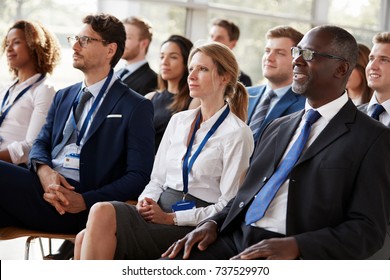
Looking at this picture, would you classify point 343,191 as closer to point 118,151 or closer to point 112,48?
point 118,151

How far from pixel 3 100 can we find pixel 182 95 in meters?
1.31

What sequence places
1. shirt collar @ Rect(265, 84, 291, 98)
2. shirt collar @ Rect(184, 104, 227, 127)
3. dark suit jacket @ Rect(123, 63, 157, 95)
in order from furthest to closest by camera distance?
1. dark suit jacket @ Rect(123, 63, 157, 95)
2. shirt collar @ Rect(265, 84, 291, 98)
3. shirt collar @ Rect(184, 104, 227, 127)

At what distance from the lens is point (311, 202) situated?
2432 millimetres

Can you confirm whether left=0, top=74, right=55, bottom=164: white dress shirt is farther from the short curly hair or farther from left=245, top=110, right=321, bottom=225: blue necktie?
left=245, top=110, right=321, bottom=225: blue necktie

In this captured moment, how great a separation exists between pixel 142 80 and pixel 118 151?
7.14 ft

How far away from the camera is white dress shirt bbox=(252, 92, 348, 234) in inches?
99.8

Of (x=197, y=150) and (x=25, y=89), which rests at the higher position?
(x=25, y=89)

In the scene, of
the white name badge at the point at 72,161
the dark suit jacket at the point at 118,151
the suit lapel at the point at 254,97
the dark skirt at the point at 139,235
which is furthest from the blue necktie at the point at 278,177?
the suit lapel at the point at 254,97

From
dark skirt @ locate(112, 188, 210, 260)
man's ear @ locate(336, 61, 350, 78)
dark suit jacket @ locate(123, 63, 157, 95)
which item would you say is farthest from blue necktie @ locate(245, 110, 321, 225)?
dark suit jacket @ locate(123, 63, 157, 95)

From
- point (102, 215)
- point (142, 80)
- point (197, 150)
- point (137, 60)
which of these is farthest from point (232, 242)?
point (137, 60)

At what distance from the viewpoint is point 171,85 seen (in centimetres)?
526

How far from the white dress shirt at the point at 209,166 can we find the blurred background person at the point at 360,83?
144 centimetres

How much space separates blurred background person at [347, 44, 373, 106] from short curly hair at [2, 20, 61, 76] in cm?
209
